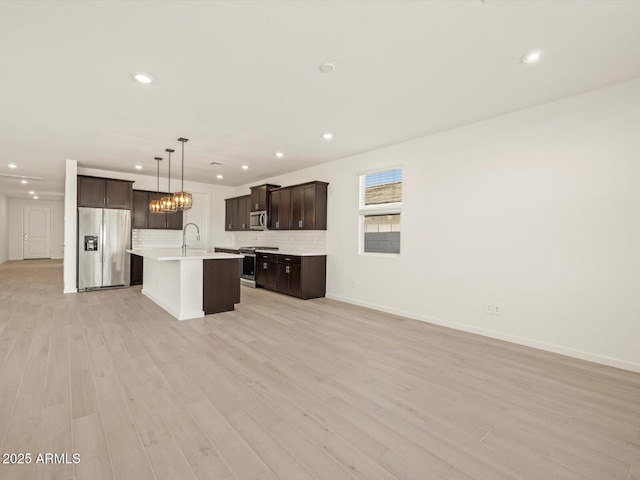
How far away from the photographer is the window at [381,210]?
5.02m

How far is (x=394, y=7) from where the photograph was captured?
1.99 m

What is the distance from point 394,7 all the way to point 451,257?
3068mm

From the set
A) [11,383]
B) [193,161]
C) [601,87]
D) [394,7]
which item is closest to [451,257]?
[601,87]

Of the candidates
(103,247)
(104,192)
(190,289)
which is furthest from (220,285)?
(104,192)

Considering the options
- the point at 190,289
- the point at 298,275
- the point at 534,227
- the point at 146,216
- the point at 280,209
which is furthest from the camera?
the point at 146,216

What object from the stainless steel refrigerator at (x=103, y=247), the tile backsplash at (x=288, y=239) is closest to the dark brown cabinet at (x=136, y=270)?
the stainless steel refrigerator at (x=103, y=247)

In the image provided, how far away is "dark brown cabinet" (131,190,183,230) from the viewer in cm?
739

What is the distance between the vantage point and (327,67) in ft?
8.76

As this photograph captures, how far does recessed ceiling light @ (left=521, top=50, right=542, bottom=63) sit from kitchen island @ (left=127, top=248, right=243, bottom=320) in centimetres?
423

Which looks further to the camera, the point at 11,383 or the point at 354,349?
the point at 354,349

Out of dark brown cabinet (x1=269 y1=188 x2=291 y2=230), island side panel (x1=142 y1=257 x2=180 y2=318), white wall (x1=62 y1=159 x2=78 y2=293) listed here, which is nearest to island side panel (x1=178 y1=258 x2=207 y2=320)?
island side panel (x1=142 y1=257 x2=180 y2=318)

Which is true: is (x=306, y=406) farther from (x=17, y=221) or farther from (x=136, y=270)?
A: (x=17, y=221)

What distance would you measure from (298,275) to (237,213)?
3509mm

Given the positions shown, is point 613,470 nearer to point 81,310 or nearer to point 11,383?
point 11,383
